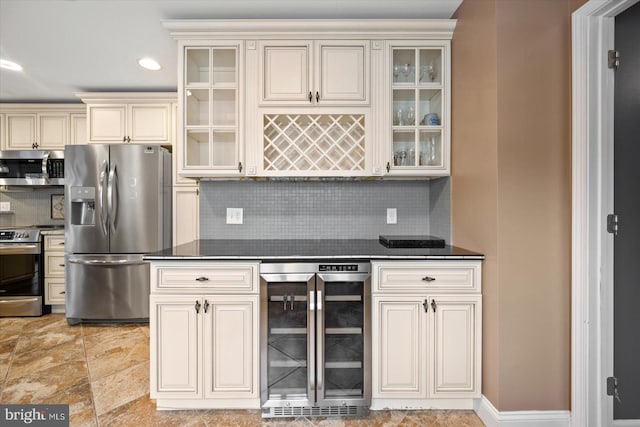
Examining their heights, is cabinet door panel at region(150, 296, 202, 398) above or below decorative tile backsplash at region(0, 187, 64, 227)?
below

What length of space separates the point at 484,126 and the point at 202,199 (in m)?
2.06

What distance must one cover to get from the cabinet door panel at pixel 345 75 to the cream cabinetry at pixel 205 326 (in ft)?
4.14

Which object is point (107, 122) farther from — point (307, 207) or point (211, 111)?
point (307, 207)

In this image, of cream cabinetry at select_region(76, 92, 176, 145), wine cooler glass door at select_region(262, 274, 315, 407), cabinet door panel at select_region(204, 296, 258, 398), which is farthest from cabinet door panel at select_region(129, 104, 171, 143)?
wine cooler glass door at select_region(262, 274, 315, 407)

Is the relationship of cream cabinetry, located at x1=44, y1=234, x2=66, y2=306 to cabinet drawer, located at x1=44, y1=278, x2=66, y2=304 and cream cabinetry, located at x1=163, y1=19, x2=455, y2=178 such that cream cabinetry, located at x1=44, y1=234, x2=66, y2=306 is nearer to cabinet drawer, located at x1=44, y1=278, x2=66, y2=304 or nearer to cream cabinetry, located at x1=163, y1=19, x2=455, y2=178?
cabinet drawer, located at x1=44, y1=278, x2=66, y2=304

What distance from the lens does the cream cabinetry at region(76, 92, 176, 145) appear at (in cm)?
349

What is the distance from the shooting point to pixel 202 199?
262cm

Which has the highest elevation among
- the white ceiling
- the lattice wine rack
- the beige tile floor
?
the white ceiling

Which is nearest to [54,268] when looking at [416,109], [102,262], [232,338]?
[102,262]

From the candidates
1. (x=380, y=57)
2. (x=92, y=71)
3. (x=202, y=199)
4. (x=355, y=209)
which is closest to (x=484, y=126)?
(x=380, y=57)

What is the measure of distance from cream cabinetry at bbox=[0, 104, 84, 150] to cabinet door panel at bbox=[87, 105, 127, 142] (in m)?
0.51

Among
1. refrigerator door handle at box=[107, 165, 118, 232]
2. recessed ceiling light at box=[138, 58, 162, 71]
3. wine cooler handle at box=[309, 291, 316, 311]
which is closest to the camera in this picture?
wine cooler handle at box=[309, 291, 316, 311]

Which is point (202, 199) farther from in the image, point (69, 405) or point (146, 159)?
point (69, 405)

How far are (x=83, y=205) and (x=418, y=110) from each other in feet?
10.6
